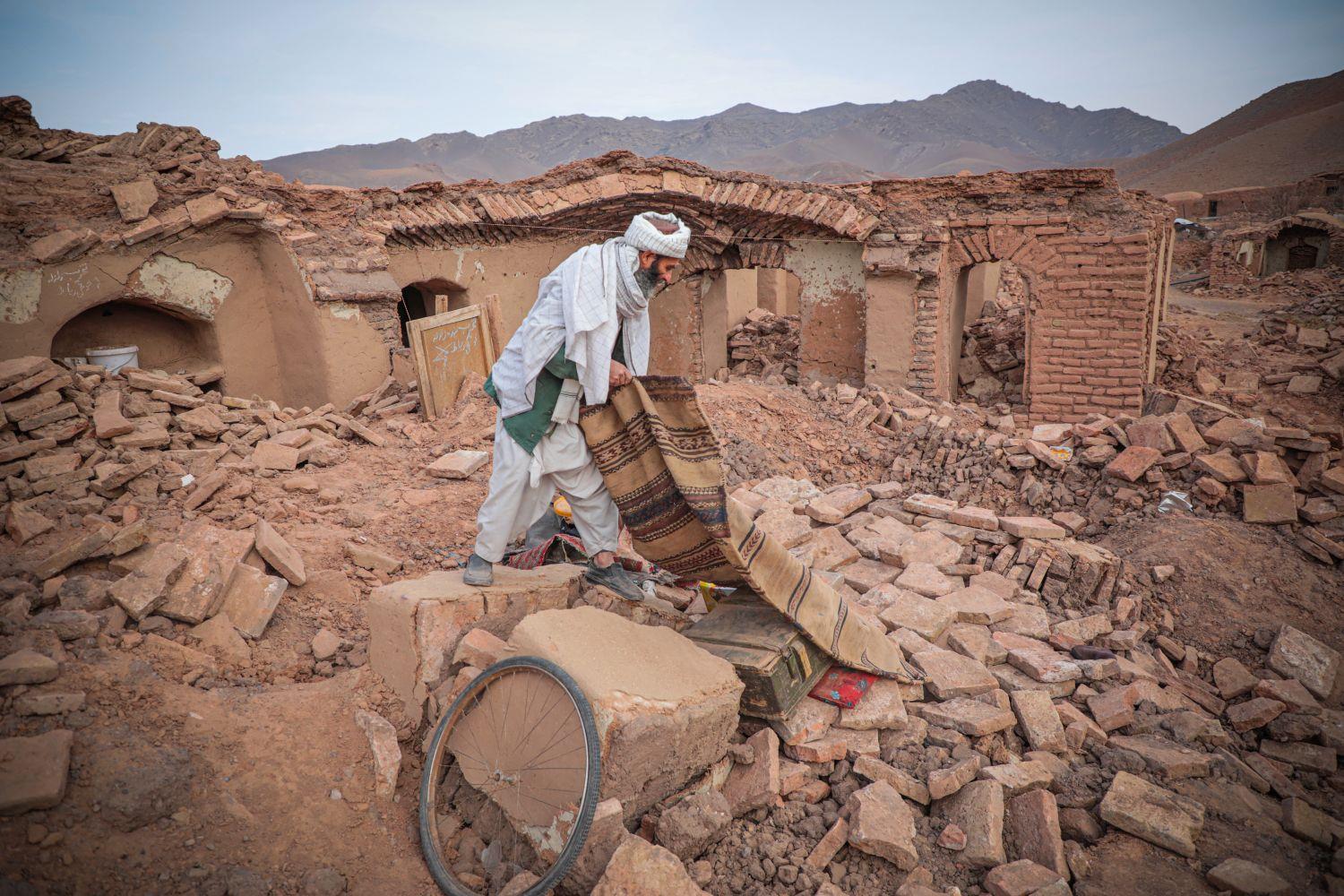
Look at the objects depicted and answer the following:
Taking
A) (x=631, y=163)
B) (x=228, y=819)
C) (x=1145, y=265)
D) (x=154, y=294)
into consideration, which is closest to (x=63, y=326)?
(x=154, y=294)

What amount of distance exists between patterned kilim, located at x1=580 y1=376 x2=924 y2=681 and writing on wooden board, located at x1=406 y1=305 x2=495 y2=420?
14.8 feet

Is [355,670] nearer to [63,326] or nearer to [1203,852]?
[1203,852]

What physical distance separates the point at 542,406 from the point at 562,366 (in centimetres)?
19

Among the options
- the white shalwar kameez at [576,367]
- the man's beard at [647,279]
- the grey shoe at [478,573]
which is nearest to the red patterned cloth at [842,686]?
the white shalwar kameez at [576,367]

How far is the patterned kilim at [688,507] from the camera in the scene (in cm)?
290

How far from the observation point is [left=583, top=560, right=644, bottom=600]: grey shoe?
11.1 ft

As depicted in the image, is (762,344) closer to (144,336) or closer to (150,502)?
(144,336)

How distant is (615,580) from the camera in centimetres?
341

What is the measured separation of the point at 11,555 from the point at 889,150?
69.5m

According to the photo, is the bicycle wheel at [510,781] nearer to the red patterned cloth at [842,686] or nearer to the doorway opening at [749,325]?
the red patterned cloth at [842,686]

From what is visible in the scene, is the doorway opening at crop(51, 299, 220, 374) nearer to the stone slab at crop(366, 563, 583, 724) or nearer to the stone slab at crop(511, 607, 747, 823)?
the stone slab at crop(366, 563, 583, 724)

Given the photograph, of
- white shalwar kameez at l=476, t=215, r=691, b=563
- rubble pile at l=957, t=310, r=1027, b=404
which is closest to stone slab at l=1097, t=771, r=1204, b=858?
white shalwar kameez at l=476, t=215, r=691, b=563

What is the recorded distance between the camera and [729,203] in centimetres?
994

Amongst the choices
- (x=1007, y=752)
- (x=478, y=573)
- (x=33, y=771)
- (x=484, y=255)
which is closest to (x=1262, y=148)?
(x=484, y=255)
